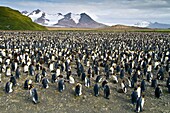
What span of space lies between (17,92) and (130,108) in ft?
16.5

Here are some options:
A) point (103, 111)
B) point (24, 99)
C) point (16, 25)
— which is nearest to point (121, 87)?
point (103, 111)

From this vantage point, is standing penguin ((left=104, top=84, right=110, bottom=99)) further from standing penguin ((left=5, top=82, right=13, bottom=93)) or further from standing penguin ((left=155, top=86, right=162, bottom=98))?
standing penguin ((left=5, top=82, right=13, bottom=93))

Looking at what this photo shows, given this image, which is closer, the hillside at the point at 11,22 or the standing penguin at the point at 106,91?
the standing penguin at the point at 106,91

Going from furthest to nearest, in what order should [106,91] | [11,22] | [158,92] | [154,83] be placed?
[11,22]
[154,83]
[158,92]
[106,91]

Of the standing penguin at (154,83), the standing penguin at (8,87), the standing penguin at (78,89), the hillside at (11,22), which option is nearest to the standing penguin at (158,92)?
the standing penguin at (154,83)

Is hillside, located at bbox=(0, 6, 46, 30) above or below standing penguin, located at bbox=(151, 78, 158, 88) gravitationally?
above

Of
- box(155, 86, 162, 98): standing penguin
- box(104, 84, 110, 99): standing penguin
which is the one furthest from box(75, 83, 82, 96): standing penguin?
box(155, 86, 162, 98): standing penguin

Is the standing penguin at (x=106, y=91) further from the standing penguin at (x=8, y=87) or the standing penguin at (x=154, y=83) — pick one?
the standing penguin at (x=8, y=87)

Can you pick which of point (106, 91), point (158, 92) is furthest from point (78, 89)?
point (158, 92)

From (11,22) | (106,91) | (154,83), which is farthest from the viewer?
(11,22)

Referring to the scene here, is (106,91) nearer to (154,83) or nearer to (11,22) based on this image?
(154,83)

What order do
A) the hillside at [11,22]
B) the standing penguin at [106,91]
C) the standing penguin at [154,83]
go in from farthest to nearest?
the hillside at [11,22], the standing penguin at [154,83], the standing penguin at [106,91]

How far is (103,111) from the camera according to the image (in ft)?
34.4

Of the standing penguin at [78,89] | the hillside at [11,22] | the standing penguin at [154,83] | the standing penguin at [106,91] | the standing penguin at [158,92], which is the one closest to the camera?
the standing penguin at [106,91]
